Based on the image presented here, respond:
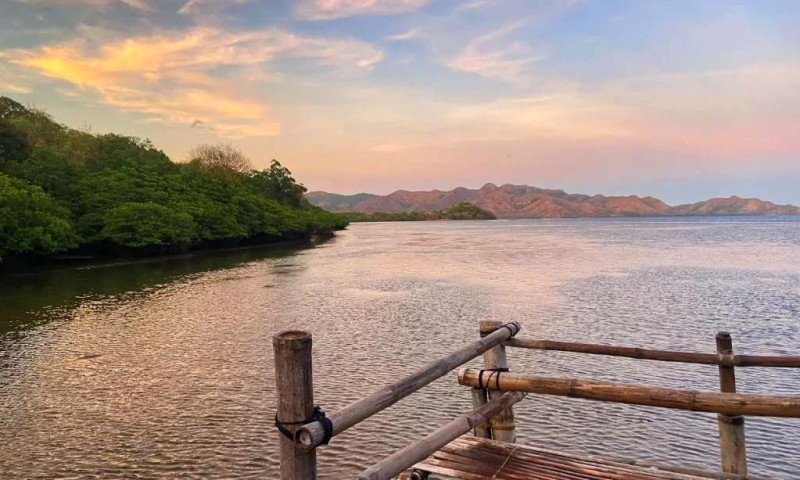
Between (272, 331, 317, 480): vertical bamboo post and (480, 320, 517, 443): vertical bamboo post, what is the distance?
3362 mm

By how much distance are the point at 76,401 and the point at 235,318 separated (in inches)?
475

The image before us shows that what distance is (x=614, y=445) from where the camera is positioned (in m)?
10.8

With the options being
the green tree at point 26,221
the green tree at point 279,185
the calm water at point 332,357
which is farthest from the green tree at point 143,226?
the green tree at point 279,185

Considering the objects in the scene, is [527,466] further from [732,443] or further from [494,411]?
[732,443]

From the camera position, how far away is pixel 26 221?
1752 inches

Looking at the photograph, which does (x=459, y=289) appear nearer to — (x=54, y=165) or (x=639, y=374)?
(x=639, y=374)

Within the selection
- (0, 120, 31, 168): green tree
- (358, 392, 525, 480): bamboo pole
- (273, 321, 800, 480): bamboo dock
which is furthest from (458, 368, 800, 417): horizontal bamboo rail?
(0, 120, 31, 168): green tree

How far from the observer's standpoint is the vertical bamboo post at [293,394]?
3721mm

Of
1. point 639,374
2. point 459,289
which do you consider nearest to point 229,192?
point 459,289

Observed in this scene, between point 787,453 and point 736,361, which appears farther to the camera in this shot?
point 787,453

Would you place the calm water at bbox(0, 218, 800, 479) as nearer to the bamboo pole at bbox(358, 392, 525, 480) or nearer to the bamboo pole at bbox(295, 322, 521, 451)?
the bamboo pole at bbox(358, 392, 525, 480)

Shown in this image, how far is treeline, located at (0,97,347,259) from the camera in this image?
153 ft

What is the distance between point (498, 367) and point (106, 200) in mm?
66899

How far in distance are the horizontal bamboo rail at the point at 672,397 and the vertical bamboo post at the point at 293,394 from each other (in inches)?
91.9
